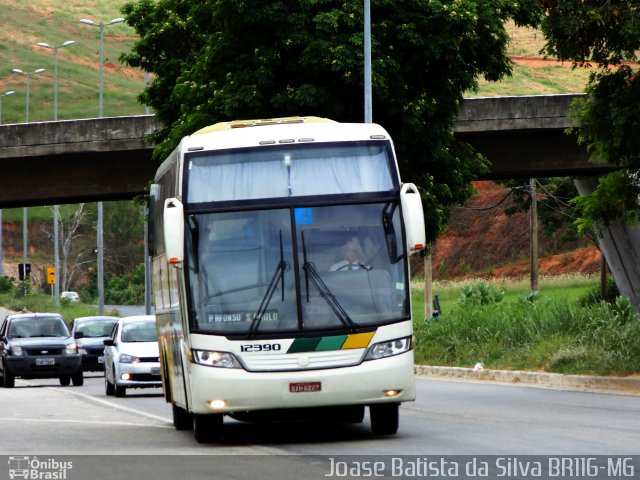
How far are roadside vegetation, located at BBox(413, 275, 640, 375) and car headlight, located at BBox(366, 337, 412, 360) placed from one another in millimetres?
9131

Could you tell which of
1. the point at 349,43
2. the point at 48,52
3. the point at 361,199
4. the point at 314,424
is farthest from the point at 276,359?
the point at 48,52

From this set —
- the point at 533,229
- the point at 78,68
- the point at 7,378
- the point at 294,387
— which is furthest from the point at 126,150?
the point at 78,68

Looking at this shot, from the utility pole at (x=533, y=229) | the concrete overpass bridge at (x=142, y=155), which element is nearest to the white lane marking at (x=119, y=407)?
the concrete overpass bridge at (x=142, y=155)

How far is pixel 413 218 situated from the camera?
49.3 ft

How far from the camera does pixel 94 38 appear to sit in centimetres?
19275

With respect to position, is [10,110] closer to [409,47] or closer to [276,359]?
[409,47]

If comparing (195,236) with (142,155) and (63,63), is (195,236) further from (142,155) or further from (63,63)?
(63,63)

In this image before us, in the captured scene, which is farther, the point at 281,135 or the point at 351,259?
the point at 281,135

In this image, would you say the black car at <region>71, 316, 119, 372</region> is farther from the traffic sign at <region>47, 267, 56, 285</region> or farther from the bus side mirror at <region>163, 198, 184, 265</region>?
the traffic sign at <region>47, 267, 56, 285</region>

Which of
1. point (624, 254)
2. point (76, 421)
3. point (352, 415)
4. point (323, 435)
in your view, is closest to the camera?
point (323, 435)

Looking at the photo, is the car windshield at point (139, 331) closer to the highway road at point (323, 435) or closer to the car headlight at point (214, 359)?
the highway road at point (323, 435)

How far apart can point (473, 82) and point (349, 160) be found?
22.3 m

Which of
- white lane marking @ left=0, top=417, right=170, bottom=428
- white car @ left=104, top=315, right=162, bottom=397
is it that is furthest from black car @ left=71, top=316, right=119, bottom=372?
white lane marking @ left=0, top=417, right=170, bottom=428

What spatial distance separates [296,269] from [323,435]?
220 centimetres
